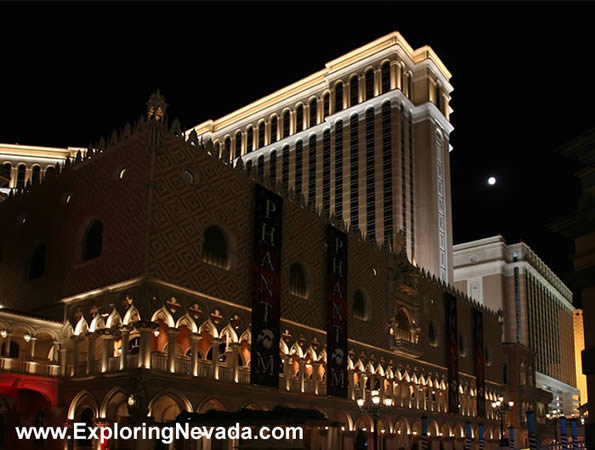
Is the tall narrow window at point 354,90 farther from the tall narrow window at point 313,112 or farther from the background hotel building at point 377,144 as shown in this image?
the tall narrow window at point 313,112

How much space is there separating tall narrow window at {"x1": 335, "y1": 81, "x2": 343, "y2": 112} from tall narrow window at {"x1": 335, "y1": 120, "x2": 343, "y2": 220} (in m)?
1.72

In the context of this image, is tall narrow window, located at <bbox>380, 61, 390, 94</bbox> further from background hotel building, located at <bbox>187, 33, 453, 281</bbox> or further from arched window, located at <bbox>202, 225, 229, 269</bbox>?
arched window, located at <bbox>202, 225, 229, 269</bbox>

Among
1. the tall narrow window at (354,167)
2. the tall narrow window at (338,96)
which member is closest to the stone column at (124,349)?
the tall narrow window at (354,167)

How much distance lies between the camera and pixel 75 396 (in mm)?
28906

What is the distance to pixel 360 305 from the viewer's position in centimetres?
4056

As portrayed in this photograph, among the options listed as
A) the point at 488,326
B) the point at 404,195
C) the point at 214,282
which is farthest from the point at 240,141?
the point at 214,282

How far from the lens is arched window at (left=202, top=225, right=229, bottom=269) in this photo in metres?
30.1

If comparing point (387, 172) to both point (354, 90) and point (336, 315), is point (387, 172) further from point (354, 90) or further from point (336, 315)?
point (336, 315)

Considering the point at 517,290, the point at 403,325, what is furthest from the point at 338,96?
the point at 403,325

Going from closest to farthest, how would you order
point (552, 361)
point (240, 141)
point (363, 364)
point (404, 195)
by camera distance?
point (363, 364) → point (404, 195) → point (240, 141) → point (552, 361)

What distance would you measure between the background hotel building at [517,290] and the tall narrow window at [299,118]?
29485mm

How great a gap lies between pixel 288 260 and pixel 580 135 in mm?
19748

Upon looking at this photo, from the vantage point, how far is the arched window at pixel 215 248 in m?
30.1

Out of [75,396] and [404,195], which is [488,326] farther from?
[75,396]
